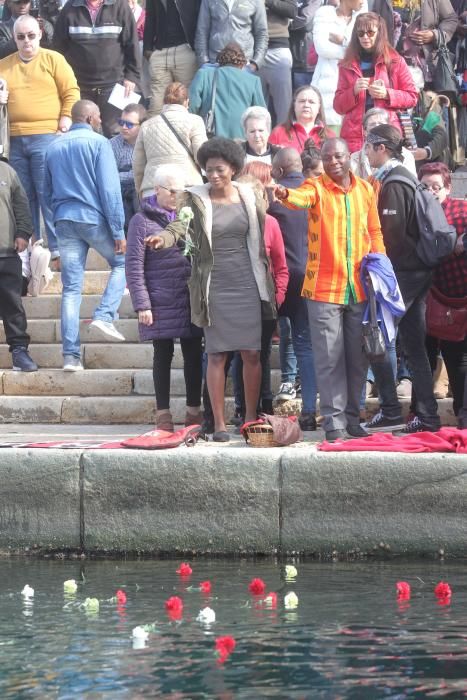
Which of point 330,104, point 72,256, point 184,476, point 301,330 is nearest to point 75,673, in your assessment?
point 184,476

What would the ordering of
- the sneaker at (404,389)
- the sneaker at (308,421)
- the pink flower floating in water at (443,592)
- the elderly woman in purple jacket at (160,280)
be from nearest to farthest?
1. the pink flower floating in water at (443,592)
2. the elderly woman in purple jacket at (160,280)
3. the sneaker at (308,421)
4. the sneaker at (404,389)

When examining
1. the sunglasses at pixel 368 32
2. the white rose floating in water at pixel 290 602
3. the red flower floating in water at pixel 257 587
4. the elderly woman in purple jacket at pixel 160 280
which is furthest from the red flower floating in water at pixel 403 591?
the sunglasses at pixel 368 32

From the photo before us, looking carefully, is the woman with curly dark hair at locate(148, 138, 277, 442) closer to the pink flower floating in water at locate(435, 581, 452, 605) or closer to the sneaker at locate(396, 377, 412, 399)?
the sneaker at locate(396, 377, 412, 399)

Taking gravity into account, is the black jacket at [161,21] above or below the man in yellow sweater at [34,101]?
above

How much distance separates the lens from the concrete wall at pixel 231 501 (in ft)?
26.5

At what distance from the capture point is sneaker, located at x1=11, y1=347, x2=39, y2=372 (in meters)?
11.0

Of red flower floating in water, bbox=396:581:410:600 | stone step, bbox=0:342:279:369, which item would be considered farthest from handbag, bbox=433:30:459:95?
red flower floating in water, bbox=396:581:410:600

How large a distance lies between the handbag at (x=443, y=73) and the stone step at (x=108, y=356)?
3409 millimetres

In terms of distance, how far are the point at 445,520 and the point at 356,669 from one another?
207 cm

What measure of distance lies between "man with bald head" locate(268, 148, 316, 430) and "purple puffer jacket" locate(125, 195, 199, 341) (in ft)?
2.12

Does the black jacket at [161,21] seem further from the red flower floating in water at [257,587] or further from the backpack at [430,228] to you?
the red flower floating in water at [257,587]

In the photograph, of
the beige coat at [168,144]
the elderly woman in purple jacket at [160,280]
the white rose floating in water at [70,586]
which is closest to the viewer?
the white rose floating in water at [70,586]

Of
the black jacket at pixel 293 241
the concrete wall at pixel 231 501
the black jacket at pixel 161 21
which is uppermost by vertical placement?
the black jacket at pixel 161 21

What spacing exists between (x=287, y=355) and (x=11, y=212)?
2.39m
